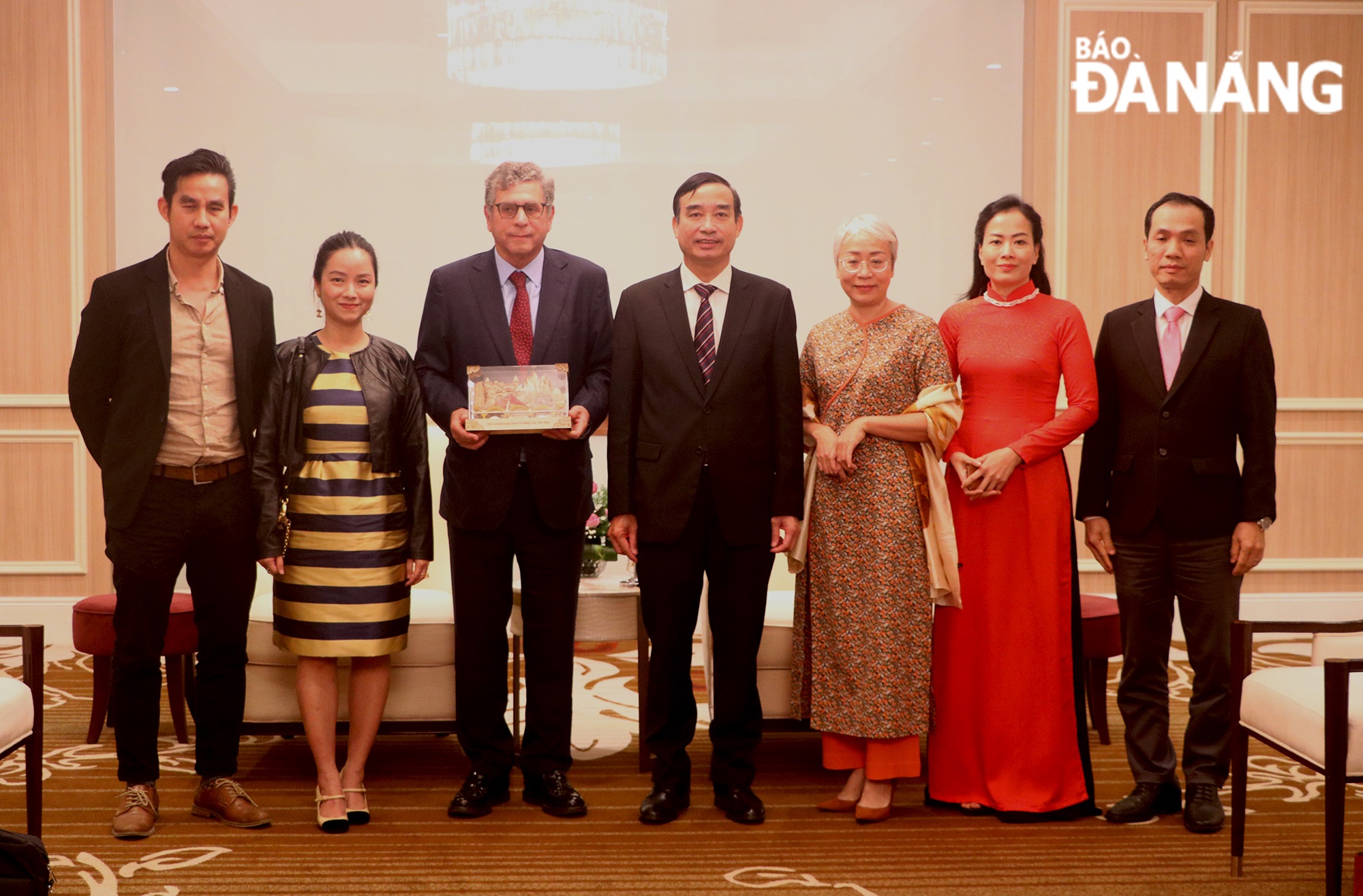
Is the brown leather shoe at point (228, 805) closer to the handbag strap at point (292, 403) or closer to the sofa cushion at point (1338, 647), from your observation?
the handbag strap at point (292, 403)

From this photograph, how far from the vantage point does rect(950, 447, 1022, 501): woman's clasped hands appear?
2.98 m

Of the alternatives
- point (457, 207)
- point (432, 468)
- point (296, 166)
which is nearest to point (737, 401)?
point (432, 468)

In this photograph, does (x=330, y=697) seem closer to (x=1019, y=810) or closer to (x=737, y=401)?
(x=737, y=401)

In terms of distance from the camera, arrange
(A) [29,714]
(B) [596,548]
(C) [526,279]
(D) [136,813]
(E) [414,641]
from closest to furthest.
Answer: (A) [29,714] < (D) [136,813] < (C) [526,279] < (E) [414,641] < (B) [596,548]

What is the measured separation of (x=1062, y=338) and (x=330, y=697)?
2.24 metres

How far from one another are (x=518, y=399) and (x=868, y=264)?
99 cm

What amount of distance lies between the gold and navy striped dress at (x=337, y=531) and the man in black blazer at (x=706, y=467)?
0.65 m

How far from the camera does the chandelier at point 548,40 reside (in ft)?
18.6

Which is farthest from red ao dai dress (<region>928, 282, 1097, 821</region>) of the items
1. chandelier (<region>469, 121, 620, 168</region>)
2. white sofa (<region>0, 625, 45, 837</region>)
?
chandelier (<region>469, 121, 620, 168</region>)

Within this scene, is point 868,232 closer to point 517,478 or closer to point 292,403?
point 517,478

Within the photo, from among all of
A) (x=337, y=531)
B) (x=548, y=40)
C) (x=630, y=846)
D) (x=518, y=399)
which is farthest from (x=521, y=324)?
(x=548, y=40)

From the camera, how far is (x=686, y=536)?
2988 mm

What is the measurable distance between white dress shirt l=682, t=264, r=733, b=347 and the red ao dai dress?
2.11 feet

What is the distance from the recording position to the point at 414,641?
348cm
